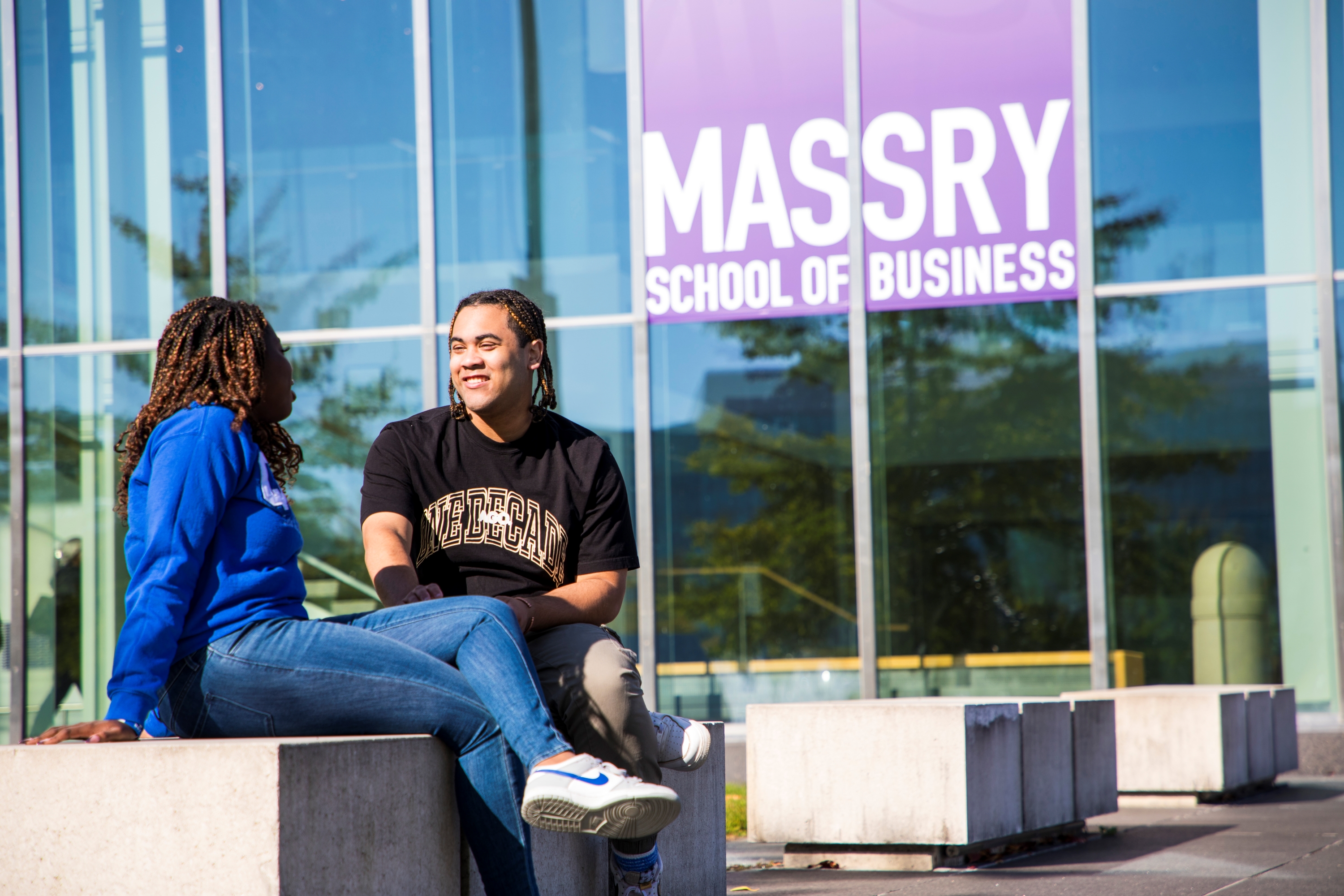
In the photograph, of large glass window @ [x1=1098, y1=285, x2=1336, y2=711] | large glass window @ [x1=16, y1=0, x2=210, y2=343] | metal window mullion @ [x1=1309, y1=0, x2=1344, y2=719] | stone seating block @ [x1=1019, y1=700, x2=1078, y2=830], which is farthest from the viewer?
large glass window @ [x1=16, y1=0, x2=210, y2=343]

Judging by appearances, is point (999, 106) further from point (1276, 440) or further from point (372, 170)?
point (372, 170)

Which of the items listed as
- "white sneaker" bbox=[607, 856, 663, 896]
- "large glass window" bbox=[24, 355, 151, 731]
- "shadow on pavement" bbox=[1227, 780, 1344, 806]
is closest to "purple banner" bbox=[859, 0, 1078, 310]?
"shadow on pavement" bbox=[1227, 780, 1344, 806]

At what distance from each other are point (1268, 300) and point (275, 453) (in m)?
8.49

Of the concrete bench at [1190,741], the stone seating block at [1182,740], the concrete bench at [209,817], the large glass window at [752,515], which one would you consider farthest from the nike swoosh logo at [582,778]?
the large glass window at [752,515]

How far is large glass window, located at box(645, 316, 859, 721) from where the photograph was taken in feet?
34.5

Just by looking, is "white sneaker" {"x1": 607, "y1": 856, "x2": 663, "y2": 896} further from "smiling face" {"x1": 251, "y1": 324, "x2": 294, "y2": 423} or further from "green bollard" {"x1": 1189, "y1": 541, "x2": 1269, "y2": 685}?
"green bollard" {"x1": 1189, "y1": 541, "x2": 1269, "y2": 685}

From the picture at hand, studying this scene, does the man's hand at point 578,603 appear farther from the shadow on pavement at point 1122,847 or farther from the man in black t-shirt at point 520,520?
the shadow on pavement at point 1122,847

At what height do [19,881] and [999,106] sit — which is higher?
[999,106]

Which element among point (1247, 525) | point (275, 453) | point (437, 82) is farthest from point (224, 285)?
point (275, 453)

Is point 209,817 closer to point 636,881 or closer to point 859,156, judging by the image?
point 636,881

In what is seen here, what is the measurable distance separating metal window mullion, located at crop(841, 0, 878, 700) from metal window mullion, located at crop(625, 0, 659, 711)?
1.42 metres

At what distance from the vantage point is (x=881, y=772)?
5.85 m

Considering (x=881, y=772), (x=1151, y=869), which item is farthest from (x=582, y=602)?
(x=1151, y=869)

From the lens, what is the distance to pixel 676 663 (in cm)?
1066
